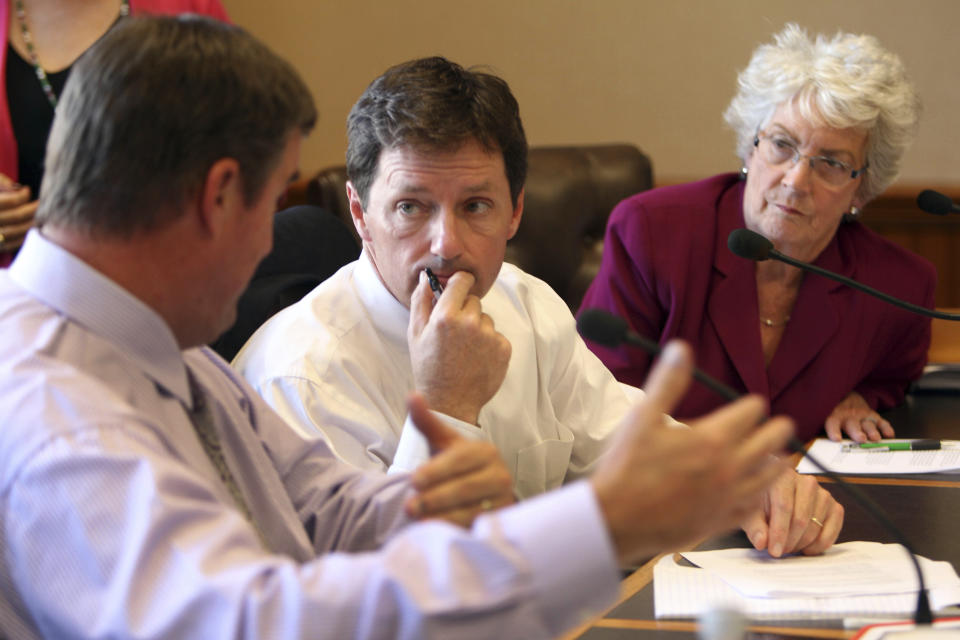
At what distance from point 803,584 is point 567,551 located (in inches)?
26.1

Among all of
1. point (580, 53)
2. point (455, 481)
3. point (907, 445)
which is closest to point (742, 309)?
point (907, 445)

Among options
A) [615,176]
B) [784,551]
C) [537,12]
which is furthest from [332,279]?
[537,12]

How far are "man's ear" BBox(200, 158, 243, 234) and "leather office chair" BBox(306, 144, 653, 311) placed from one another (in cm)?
196

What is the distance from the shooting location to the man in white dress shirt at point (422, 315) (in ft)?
4.98

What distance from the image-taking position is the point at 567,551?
2.54ft

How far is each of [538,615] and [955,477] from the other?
1304mm

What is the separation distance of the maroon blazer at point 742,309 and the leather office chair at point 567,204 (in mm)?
531

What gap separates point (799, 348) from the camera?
2328 millimetres

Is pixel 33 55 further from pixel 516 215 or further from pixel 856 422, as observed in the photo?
pixel 856 422

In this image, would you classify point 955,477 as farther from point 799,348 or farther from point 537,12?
point 537,12

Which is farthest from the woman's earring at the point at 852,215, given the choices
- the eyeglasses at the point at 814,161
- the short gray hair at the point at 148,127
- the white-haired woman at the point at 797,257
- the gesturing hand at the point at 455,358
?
the short gray hair at the point at 148,127

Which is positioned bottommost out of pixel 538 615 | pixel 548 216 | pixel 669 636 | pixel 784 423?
pixel 548 216

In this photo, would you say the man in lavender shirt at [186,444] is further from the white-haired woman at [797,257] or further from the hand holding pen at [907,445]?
the white-haired woman at [797,257]

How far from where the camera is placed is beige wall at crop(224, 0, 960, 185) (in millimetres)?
3738
